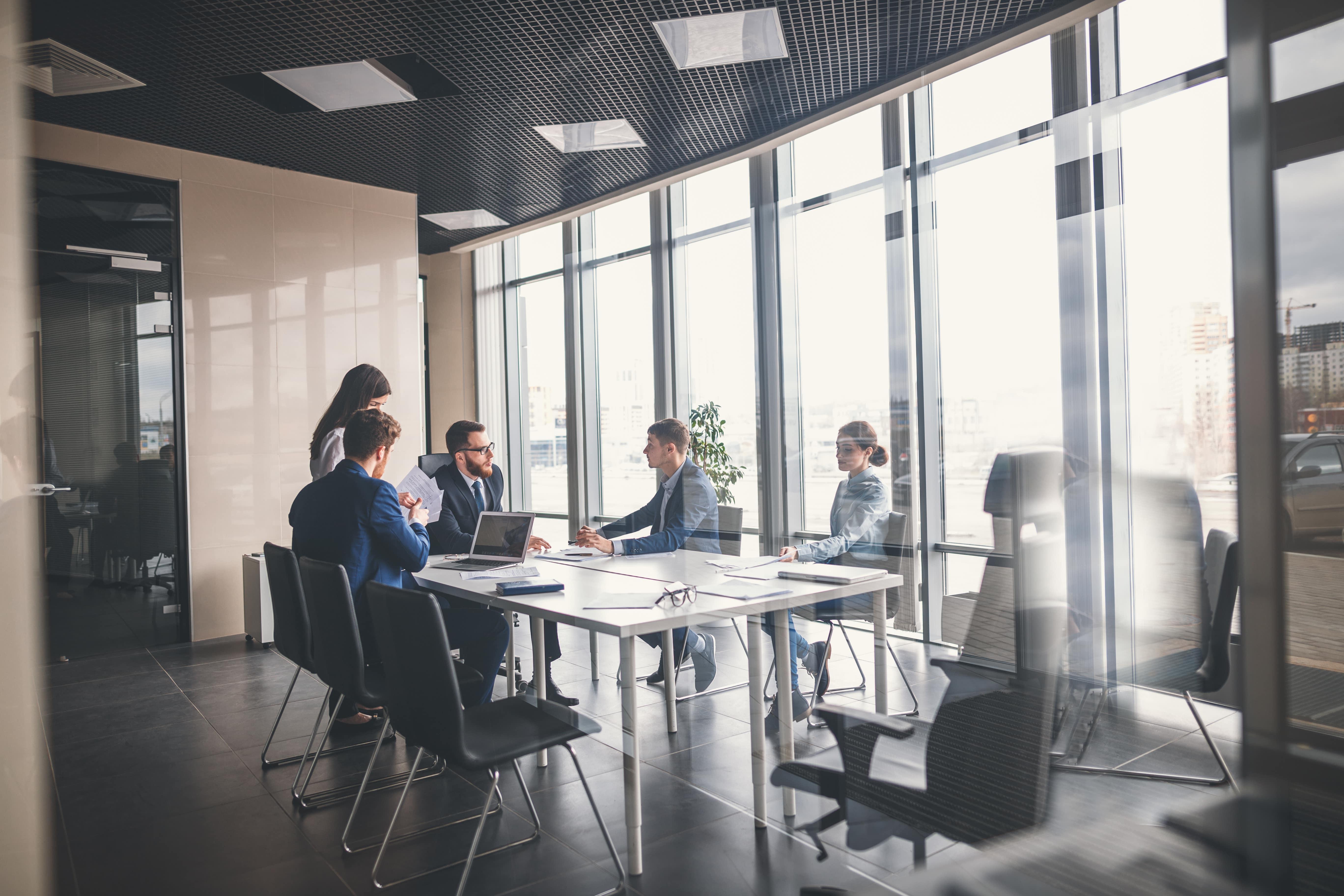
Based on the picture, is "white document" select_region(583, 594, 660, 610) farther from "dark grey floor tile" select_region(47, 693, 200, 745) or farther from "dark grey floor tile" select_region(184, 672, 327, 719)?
"dark grey floor tile" select_region(47, 693, 200, 745)

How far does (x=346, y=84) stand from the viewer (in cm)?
447

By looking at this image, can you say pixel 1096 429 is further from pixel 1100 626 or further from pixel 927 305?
pixel 927 305

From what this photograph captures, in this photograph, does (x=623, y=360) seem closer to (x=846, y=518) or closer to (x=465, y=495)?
(x=465, y=495)

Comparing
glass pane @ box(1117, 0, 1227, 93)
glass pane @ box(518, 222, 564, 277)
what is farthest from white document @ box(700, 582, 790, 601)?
glass pane @ box(518, 222, 564, 277)

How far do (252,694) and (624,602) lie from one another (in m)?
2.80

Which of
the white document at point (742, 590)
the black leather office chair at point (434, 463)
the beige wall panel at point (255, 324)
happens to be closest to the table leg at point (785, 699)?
the white document at point (742, 590)

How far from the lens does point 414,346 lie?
6625mm

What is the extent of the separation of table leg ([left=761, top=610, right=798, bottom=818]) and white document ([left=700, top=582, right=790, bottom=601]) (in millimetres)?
120

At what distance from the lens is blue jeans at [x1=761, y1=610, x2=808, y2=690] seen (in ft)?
6.22

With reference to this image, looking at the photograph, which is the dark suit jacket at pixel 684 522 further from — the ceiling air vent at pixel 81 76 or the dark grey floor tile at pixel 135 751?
the ceiling air vent at pixel 81 76

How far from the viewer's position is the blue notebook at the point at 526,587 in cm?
293

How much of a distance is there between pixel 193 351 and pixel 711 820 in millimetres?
4884

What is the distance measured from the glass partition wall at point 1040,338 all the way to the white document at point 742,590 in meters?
0.23

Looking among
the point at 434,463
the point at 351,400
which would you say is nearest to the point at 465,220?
the point at 434,463
